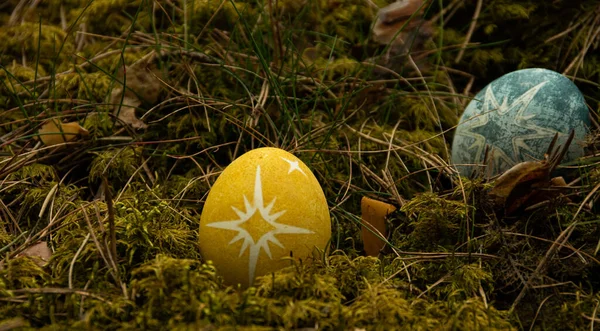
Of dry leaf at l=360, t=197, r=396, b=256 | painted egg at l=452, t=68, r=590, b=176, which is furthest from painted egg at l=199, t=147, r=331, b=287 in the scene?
painted egg at l=452, t=68, r=590, b=176

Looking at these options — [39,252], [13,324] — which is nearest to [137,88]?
[39,252]

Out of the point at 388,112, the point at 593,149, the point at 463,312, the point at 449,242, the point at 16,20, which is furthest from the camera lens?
the point at 16,20

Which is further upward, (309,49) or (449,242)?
(309,49)

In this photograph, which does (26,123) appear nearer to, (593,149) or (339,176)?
(339,176)

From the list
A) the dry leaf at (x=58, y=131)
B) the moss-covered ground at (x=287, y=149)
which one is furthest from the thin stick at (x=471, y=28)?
the dry leaf at (x=58, y=131)

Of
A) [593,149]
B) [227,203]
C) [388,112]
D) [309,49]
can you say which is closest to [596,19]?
[593,149]

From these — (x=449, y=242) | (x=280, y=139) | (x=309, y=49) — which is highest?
(x=309, y=49)

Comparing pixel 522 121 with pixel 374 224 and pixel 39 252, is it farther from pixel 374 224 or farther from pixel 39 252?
pixel 39 252
